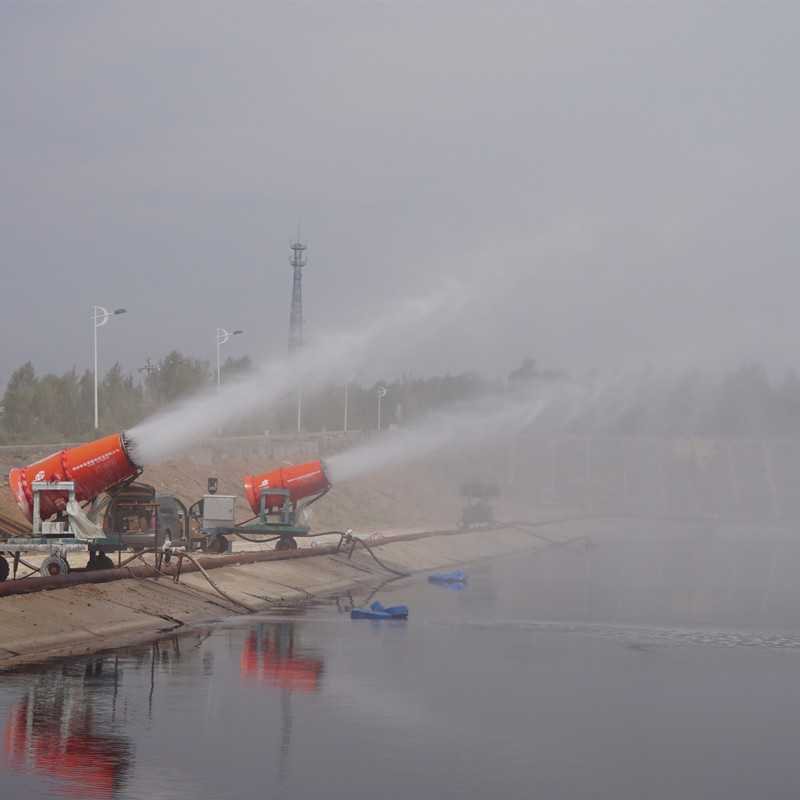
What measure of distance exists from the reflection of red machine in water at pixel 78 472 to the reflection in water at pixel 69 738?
33.0 ft

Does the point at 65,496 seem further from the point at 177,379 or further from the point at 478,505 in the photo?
the point at 177,379

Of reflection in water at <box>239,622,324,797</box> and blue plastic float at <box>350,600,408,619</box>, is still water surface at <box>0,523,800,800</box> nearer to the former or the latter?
reflection in water at <box>239,622,324,797</box>

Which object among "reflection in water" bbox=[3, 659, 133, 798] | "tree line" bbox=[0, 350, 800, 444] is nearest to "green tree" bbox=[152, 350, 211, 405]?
"tree line" bbox=[0, 350, 800, 444]

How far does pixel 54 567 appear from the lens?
30.2 meters

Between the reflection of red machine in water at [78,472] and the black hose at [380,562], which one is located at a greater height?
the reflection of red machine in water at [78,472]

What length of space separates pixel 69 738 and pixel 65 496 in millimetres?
14742

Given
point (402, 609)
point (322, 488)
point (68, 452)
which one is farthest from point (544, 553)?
point (68, 452)

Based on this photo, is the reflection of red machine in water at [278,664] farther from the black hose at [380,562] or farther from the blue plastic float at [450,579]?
the black hose at [380,562]

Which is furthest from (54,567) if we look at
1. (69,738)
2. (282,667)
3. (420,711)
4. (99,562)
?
(69,738)

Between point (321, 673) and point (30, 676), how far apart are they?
5371mm

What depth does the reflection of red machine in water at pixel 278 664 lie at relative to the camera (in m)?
22.6

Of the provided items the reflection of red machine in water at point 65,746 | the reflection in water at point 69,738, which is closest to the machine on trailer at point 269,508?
the reflection in water at point 69,738

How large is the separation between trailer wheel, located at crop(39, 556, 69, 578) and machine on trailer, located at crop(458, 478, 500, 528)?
53.8 m

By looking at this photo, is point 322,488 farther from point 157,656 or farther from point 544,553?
point 544,553
